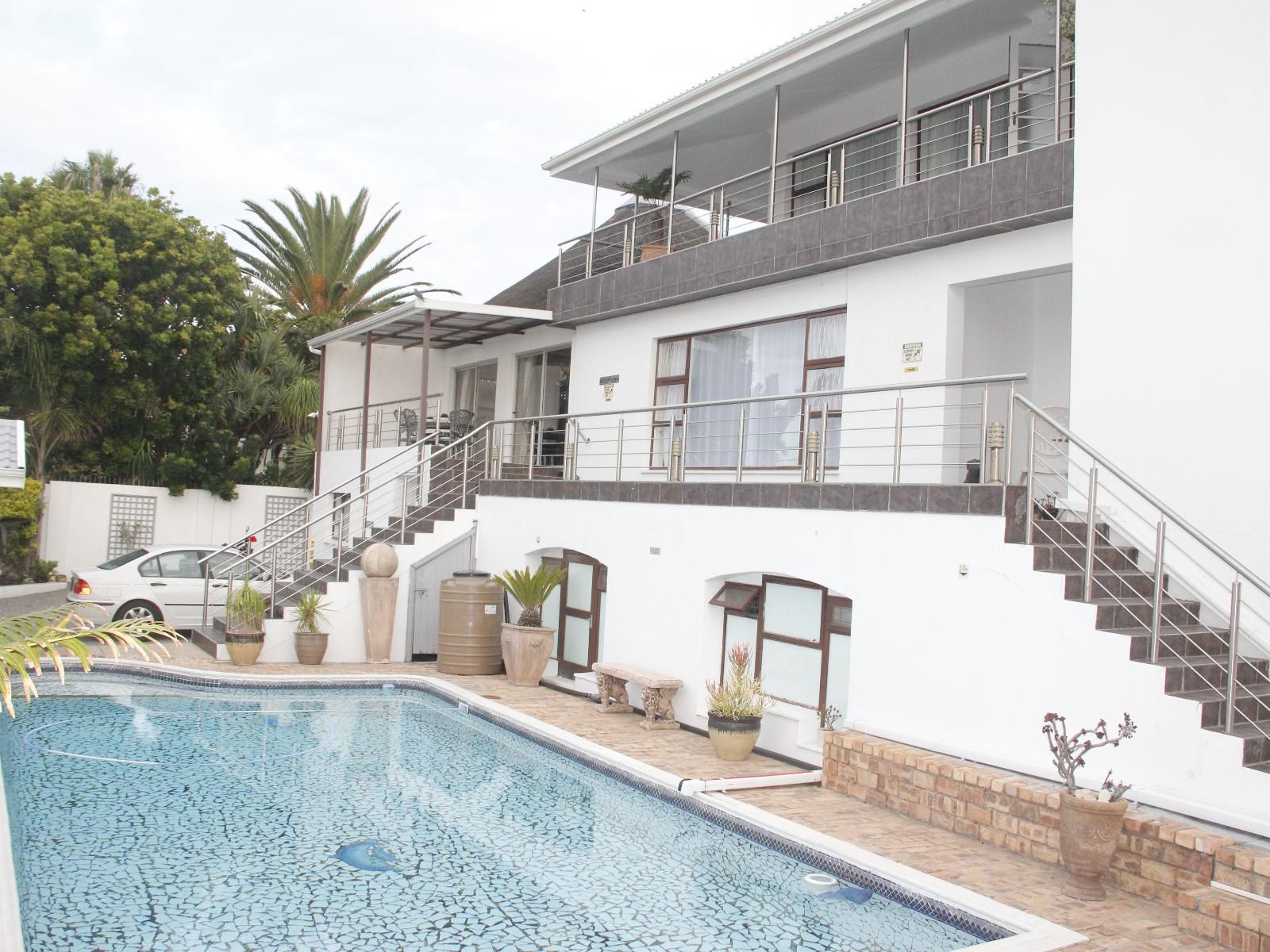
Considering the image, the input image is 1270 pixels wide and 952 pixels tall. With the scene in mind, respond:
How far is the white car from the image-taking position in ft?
50.0

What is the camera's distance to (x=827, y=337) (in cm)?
1297

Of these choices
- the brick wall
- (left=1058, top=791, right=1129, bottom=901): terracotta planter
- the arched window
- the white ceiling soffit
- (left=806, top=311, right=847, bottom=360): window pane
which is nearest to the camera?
the brick wall

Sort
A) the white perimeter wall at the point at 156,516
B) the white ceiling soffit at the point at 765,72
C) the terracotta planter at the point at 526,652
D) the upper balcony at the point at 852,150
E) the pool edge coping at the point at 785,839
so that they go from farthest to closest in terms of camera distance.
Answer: the white perimeter wall at the point at 156,516, the terracotta planter at the point at 526,652, the white ceiling soffit at the point at 765,72, the upper balcony at the point at 852,150, the pool edge coping at the point at 785,839

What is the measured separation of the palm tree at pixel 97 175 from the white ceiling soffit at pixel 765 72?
1812 cm

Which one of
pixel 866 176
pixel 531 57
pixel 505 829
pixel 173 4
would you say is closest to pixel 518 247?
pixel 531 57

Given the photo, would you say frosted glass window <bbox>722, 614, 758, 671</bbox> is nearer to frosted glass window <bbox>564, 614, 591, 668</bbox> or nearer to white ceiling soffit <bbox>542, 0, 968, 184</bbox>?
frosted glass window <bbox>564, 614, 591, 668</bbox>

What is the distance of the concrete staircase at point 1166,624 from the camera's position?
6.95 metres

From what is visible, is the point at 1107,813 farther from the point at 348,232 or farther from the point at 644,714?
the point at 348,232

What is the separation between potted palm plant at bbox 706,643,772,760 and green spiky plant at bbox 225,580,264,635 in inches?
284

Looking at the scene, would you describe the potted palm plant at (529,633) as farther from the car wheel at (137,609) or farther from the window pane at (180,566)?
the car wheel at (137,609)

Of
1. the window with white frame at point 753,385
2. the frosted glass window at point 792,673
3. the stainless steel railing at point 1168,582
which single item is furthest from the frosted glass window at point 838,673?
the window with white frame at point 753,385

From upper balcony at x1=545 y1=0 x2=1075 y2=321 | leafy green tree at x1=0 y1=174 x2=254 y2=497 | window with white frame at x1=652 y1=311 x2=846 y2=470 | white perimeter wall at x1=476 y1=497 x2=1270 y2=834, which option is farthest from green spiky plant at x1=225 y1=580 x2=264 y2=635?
leafy green tree at x1=0 y1=174 x2=254 y2=497

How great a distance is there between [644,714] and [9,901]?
23.3 ft

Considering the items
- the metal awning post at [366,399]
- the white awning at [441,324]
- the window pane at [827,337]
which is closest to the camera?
the window pane at [827,337]
